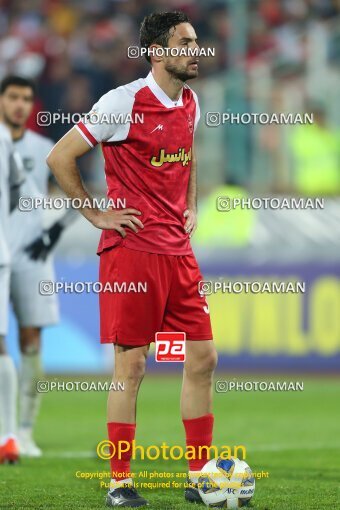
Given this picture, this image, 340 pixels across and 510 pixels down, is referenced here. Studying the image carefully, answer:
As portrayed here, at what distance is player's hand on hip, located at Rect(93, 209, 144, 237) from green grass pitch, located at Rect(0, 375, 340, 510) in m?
1.25

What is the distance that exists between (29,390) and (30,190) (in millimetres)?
1336

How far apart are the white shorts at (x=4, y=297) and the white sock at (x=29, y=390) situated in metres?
0.78

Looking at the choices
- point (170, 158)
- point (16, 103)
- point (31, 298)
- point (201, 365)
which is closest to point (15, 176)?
point (16, 103)

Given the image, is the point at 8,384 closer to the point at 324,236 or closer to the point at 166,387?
the point at 166,387

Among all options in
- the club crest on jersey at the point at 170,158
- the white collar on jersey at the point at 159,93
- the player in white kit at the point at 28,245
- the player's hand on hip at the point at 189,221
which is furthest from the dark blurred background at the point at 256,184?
the white collar on jersey at the point at 159,93

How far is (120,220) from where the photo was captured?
18.1 ft

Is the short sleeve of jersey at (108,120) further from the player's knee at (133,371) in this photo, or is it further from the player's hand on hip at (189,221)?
the player's knee at (133,371)

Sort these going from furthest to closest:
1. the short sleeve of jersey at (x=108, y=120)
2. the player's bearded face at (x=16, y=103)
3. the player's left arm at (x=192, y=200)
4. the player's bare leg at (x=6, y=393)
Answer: the player's bearded face at (x=16, y=103) → the player's bare leg at (x=6, y=393) → the player's left arm at (x=192, y=200) → the short sleeve of jersey at (x=108, y=120)

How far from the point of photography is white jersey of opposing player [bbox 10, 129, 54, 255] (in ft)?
26.8

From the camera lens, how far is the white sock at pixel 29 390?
321 inches

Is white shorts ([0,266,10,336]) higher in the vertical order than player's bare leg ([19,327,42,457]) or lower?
higher

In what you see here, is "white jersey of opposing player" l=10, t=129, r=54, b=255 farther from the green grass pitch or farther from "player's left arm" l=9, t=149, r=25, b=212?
the green grass pitch

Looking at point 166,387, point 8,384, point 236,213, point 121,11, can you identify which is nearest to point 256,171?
point 236,213

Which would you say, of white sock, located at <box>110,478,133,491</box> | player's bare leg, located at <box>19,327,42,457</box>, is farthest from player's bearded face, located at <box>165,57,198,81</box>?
player's bare leg, located at <box>19,327,42,457</box>
